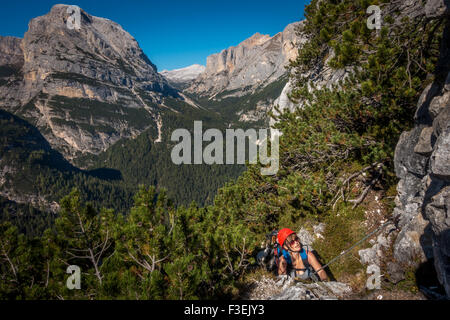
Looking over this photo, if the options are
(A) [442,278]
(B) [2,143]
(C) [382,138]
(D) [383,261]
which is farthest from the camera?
(B) [2,143]

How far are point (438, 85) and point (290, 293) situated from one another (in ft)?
19.9

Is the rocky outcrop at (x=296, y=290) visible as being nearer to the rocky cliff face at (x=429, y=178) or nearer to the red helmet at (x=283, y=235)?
the red helmet at (x=283, y=235)

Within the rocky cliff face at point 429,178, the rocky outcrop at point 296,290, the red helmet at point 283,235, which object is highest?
the rocky cliff face at point 429,178

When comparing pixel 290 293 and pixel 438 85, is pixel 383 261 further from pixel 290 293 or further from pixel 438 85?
pixel 438 85

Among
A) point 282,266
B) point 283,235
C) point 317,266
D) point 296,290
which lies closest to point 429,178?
point 317,266

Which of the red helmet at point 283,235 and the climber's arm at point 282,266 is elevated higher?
the red helmet at point 283,235

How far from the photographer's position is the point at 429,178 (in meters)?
5.50

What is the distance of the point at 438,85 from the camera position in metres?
5.68

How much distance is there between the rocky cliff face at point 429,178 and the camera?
13.6 ft

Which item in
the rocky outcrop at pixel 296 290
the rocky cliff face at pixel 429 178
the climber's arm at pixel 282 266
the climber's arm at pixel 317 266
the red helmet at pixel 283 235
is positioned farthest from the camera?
the climber's arm at pixel 282 266

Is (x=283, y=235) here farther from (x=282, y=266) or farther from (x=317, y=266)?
(x=317, y=266)

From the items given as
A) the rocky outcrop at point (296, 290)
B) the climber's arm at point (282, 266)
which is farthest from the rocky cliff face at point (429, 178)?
the climber's arm at point (282, 266)

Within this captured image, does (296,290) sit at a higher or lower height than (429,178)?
lower

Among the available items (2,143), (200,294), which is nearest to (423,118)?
(200,294)
